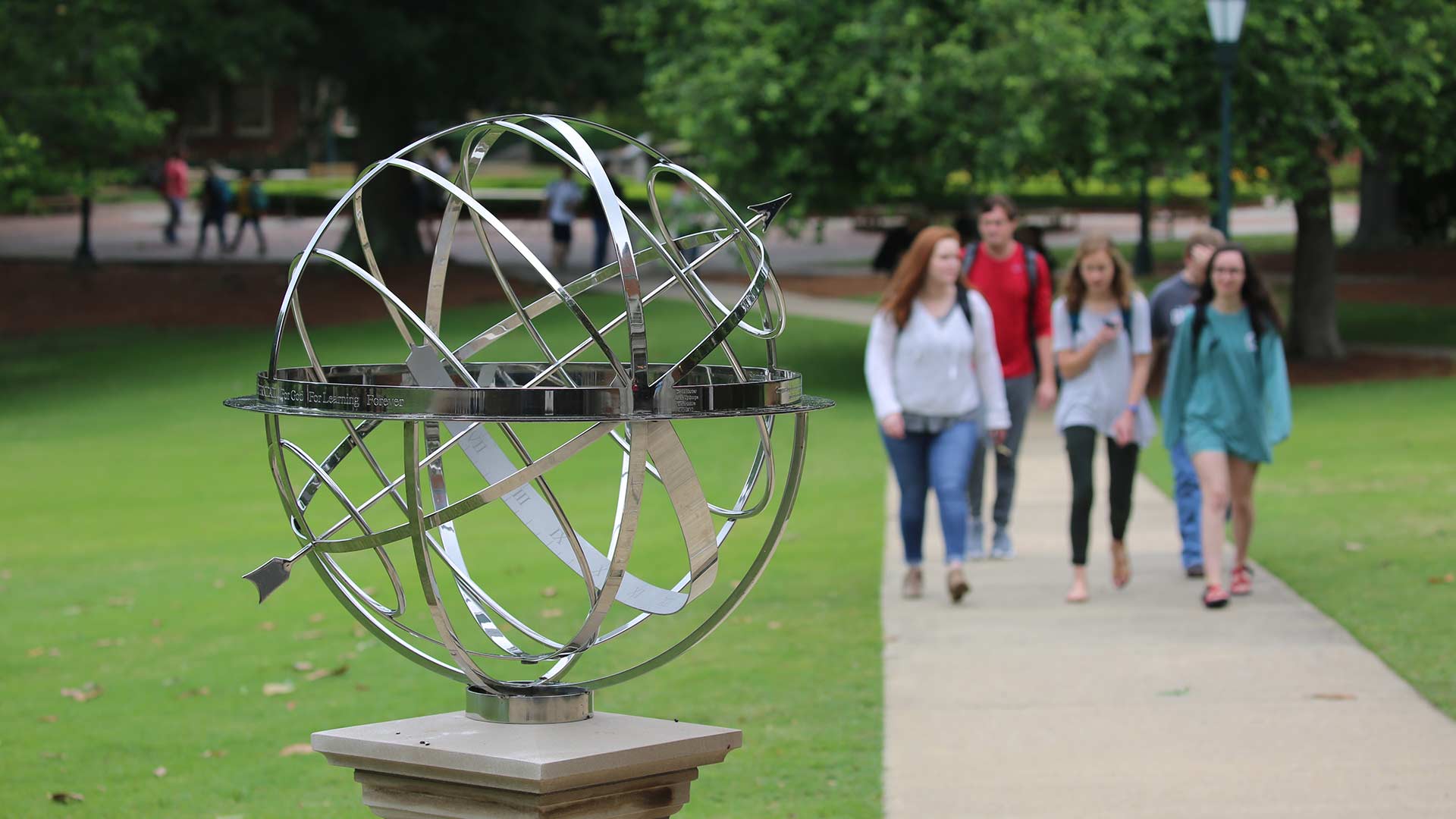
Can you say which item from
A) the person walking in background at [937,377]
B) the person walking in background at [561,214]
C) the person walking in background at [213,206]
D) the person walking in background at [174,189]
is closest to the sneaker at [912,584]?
the person walking in background at [937,377]

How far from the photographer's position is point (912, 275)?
8469mm

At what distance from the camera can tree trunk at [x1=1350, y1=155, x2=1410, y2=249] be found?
122 feet

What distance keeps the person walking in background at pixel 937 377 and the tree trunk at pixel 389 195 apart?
24.3m

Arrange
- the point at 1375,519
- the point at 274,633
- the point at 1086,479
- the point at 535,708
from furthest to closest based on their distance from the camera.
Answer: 1. the point at 1375,519
2. the point at 1086,479
3. the point at 274,633
4. the point at 535,708

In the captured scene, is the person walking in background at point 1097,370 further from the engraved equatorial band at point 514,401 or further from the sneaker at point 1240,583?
the engraved equatorial band at point 514,401

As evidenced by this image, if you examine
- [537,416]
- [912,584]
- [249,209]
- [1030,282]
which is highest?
[537,416]

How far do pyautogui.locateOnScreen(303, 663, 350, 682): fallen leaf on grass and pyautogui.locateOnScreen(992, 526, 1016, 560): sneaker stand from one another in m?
3.99

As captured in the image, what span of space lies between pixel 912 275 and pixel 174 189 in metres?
Result: 33.7

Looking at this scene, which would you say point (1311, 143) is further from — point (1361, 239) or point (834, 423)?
point (1361, 239)

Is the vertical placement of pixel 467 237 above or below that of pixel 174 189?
below

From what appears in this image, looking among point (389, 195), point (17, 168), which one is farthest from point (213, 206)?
point (17, 168)

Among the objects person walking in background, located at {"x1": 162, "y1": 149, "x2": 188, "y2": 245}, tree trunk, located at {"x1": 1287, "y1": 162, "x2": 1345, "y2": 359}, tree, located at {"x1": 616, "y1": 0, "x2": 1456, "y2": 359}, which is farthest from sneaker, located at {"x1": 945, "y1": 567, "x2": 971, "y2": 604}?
person walking in background, located at {"x1": 162, "y1": 149, "x2": 188, "y2": 245}

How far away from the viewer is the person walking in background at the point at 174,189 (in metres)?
38.4

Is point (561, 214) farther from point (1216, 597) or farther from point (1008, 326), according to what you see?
point (1216, 597)
